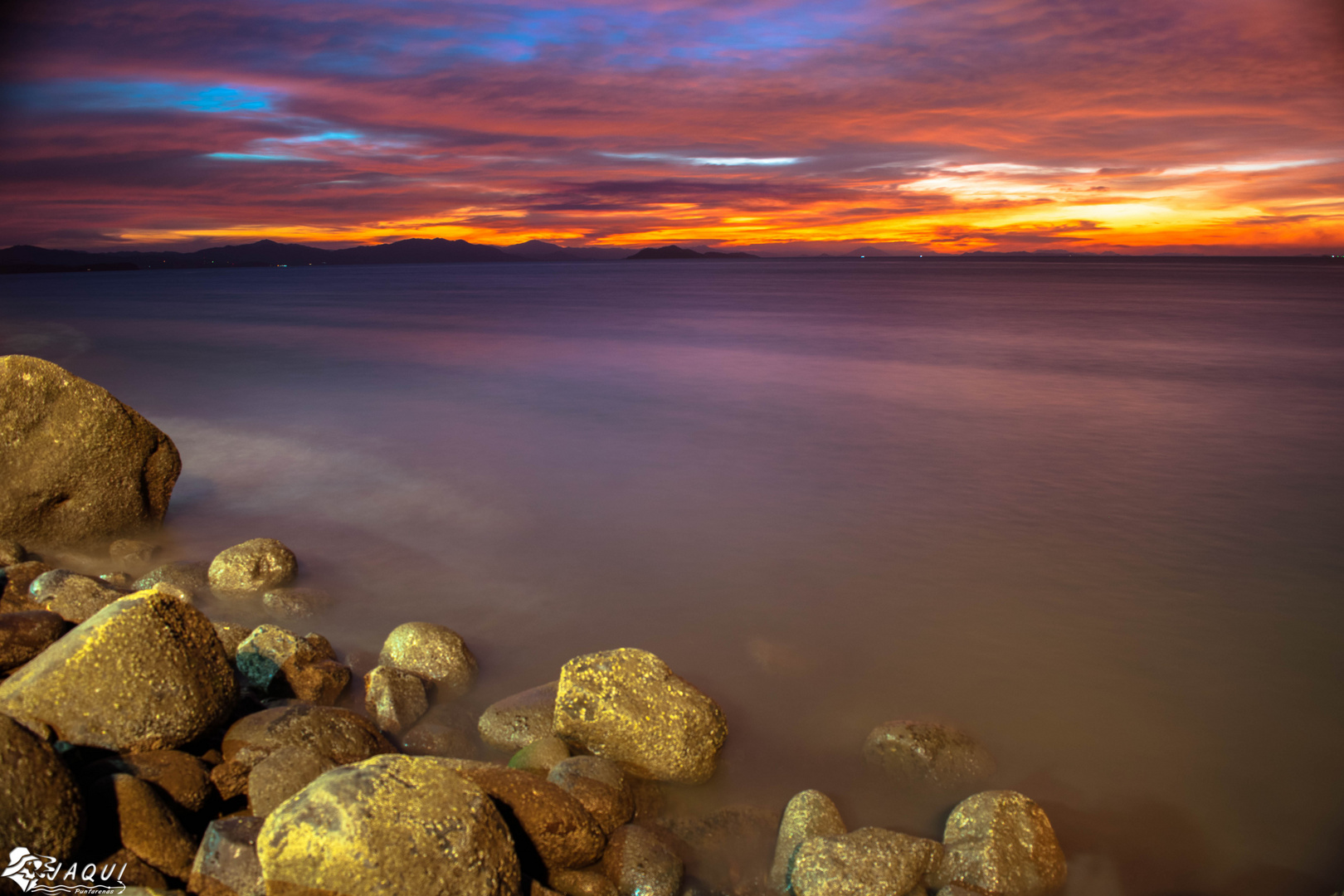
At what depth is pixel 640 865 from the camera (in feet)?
12.4

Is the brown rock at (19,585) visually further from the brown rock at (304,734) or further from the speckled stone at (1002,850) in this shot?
the speckled stone at (1002,850)

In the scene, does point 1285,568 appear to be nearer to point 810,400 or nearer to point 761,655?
point 761,655

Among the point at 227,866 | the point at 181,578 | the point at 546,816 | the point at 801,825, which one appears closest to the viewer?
the point at 227,866

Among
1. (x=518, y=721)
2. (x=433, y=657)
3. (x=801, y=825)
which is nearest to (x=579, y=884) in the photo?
(x=801, y=825)

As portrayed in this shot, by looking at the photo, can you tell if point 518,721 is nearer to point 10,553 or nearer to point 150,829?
point 150,829

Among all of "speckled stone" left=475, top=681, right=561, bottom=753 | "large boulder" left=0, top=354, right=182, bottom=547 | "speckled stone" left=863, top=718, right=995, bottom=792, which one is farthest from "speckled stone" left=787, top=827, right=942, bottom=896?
"large boulder" left=0, top=354, right=182, bottom=547

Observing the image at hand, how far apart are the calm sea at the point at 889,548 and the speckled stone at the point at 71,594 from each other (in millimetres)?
1515

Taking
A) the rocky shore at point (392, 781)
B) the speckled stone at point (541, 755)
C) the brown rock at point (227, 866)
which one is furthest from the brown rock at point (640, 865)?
the brown rock at point (227, 866)

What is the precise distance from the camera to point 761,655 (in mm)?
6156

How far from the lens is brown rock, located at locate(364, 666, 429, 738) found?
4.92 meters

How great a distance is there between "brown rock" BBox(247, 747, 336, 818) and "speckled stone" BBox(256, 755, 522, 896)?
0.80 metres

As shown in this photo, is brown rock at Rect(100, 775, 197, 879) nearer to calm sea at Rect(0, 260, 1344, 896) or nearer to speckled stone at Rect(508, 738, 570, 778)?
speckled stone at Rect(508, 738, 570, 778)

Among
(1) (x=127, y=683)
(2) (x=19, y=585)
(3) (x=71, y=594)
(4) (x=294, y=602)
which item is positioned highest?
(1) (x=127, y=683)

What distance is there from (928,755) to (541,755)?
7.38 feet
